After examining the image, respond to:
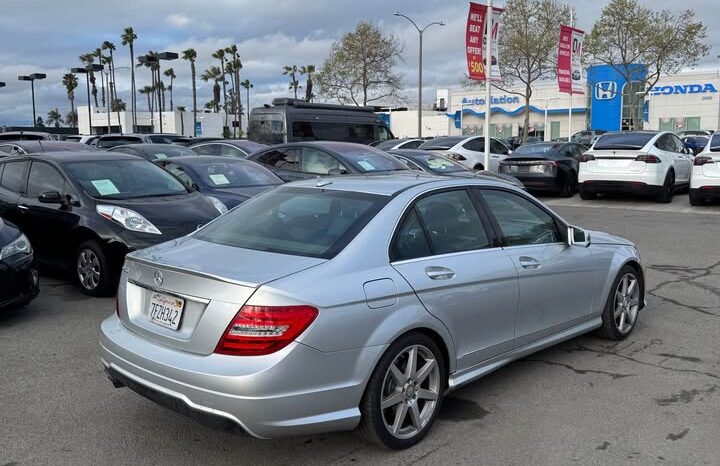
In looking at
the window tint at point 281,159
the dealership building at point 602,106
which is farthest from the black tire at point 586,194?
the dealership building at point 602,106

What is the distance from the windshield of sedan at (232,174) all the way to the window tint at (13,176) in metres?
Result: 2.31

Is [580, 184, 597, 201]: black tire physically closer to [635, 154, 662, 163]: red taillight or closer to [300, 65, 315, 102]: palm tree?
[635, 154, 662, 163]: red taillight

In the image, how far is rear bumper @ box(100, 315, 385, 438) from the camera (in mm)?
3133

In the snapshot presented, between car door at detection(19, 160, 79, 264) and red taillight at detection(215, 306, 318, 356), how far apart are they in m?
4.70

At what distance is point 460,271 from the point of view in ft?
13.0

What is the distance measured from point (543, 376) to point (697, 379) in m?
1.07

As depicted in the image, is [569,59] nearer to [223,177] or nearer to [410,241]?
[223,177]

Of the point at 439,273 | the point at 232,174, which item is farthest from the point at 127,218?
the point at 439,273

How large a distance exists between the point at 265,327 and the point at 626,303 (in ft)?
12.1

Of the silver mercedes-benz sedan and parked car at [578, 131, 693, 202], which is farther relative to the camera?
parked car at [578, 131, 693, 202]

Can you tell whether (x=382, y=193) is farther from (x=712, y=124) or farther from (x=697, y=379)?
(x=712, y=124)

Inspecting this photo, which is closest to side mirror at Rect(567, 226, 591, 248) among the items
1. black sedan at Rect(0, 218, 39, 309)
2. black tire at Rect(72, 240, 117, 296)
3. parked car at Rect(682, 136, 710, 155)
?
black tire at Rect(72, 240, 117, 296)

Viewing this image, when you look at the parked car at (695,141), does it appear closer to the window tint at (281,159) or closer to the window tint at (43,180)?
the window tint at (281,159)

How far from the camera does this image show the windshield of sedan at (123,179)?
754 cm
